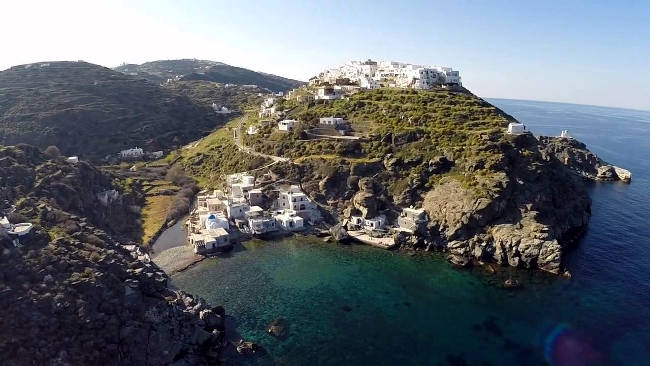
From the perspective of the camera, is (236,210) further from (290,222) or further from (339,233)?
(339,233)

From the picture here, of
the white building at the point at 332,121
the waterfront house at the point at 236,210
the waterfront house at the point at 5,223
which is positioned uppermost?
the white building at the point at 332,121

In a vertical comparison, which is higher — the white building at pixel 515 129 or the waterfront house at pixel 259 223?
the white building at pixel 515 129

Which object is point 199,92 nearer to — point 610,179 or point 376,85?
point 376,85

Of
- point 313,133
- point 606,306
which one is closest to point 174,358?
point 606,306

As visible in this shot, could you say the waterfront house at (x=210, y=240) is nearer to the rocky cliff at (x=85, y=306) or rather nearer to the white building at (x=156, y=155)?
the rocky cliff at (x=85, y=306)

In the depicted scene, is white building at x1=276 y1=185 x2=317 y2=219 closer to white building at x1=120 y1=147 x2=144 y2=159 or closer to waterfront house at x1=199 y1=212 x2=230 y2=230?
waterfront house at x1=199 y1=212 x2=230 y2=230

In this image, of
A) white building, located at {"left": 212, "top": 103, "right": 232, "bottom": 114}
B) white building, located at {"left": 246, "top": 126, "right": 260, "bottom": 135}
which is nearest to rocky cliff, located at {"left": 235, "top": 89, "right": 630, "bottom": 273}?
white building, located at {"left": 246, "top": 126, "right": 260, "bottom": 135}

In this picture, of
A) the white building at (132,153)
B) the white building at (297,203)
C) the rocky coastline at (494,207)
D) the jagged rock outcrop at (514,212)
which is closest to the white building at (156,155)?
the white building at (132,153)
